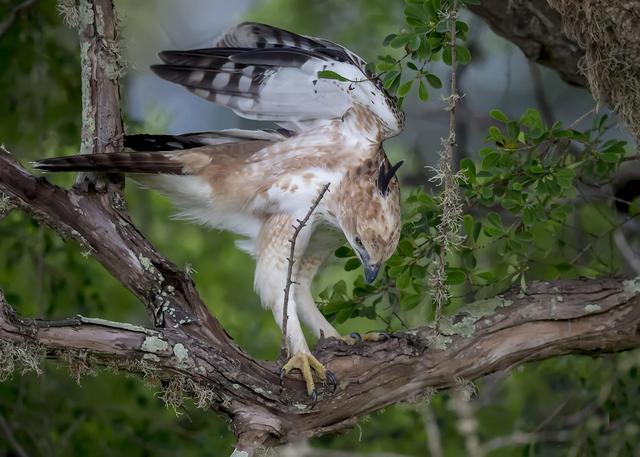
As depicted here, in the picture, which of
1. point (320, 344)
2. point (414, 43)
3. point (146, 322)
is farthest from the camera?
point (146, 322)

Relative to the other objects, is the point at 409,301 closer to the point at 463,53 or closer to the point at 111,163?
the point at 463,53

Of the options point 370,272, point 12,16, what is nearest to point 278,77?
point 370,272

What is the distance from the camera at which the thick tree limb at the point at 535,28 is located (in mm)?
4117

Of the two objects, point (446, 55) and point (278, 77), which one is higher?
point (278, 77)

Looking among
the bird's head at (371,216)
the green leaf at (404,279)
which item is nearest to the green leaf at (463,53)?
the bird's head at (371,216)

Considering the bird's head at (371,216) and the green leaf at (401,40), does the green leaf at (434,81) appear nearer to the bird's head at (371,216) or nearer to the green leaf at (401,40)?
the green leaf at (401,40)

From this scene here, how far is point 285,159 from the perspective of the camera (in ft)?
12.4

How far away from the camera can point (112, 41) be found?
3.42 meters

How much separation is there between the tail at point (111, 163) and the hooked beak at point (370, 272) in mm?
780

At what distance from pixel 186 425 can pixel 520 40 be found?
9.16ft

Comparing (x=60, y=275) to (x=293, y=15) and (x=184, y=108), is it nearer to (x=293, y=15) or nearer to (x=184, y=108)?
(x=293, y=15)

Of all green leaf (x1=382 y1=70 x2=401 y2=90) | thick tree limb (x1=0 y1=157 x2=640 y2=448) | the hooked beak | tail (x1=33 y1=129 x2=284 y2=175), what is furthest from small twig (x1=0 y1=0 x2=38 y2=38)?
the hooked beak

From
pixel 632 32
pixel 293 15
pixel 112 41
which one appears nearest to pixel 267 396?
pixel 112 41

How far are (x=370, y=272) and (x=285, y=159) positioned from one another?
535 millimetres
